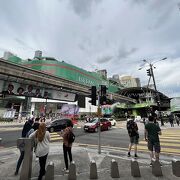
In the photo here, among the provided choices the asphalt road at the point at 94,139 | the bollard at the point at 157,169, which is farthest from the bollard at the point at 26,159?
the asphalt road at the point at 94,139

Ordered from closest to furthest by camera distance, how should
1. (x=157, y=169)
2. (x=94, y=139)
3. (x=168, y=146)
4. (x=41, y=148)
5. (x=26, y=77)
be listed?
(x=41, y=148)
(x=157, y=169)
(x=168, y=146)
(x=94, y=139)
(x=26, y=77)

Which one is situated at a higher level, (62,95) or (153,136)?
(62,95)

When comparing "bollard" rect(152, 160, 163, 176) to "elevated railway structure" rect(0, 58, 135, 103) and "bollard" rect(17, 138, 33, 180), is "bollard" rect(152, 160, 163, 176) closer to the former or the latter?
"bollard" rect(17, 138, 33, 180)

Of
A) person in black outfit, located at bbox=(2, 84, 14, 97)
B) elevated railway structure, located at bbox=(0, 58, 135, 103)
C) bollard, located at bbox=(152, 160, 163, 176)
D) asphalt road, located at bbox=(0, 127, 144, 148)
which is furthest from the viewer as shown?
person in black outfit, located at bbox=(2, 84, 14, 97)

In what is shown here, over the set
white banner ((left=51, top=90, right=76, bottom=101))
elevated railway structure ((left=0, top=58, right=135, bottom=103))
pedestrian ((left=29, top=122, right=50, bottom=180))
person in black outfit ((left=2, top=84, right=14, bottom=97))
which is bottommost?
pedestrian ((left=29, top=122, right=50, bottom=180))

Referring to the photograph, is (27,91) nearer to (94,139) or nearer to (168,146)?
(94,139)

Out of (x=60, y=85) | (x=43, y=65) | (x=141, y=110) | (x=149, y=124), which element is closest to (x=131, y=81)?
(x=141, y=110)

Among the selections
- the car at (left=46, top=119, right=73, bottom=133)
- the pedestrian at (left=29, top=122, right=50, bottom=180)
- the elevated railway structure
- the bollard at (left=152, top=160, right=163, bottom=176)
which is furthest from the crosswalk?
the elevated railway structure

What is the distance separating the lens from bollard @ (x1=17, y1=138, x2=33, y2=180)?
395cm

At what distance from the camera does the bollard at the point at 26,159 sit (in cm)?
395

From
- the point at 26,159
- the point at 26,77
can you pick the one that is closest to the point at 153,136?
the point at 26,159

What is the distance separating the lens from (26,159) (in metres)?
4.05

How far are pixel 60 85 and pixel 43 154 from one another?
18305mm

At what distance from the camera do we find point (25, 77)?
670 inches
